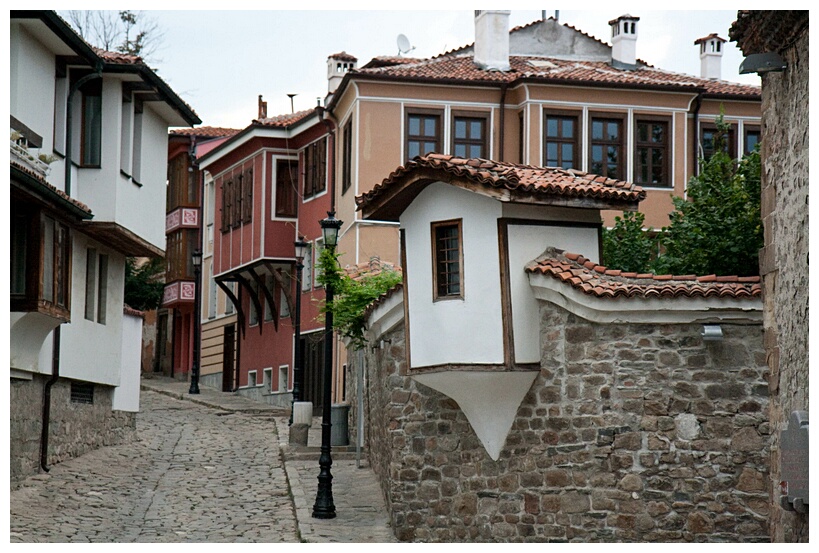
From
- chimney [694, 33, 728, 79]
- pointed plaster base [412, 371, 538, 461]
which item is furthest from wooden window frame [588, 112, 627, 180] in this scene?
pointed plaster base [412, 371, 538, 461]

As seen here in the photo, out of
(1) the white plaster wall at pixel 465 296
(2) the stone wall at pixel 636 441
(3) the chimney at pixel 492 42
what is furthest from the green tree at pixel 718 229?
(3) the chimney at pixel 492 42

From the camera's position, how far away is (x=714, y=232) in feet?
59.4

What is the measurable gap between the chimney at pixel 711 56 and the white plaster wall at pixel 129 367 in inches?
584

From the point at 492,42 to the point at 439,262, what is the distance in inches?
559

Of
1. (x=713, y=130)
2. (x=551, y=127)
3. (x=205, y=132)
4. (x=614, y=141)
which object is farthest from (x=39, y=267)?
(x=205, y=132)

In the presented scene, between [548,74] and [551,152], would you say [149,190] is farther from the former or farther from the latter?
[548,74]

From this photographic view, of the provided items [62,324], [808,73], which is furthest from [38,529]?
[808,73]

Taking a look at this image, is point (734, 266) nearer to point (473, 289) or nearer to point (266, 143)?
point (473, 289)

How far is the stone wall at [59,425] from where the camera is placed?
18234 mm

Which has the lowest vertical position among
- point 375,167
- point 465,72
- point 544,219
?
point 544,219

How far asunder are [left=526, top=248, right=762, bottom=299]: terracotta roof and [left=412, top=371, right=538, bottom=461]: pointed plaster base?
4.01 feet

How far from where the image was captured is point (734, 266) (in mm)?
17719

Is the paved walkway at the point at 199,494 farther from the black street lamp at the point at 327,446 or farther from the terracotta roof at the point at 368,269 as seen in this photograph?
the terracotta roof at the point at 368,269
